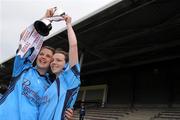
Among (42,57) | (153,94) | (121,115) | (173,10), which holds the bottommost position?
(42,57)

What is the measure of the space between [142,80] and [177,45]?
3243mm

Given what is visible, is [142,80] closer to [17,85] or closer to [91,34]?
[91,34]

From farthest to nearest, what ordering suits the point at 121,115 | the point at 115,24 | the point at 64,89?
the point at 121,115, the point at 115,24, the point at 64,89

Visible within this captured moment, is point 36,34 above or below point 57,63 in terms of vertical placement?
above

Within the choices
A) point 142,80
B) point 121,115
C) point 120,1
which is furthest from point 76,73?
point 142,80

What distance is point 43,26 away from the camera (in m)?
2.32

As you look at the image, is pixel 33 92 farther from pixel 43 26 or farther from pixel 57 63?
pixel 43 26

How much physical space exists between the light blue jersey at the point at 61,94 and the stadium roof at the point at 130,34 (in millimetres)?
6550

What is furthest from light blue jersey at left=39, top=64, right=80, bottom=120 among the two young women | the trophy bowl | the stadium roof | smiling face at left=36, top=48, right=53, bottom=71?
the stadium roof

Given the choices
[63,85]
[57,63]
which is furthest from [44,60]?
[63,85]

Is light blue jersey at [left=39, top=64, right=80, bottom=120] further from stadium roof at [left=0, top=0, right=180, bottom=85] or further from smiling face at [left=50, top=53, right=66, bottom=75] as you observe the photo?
stadium roof at [left=0, top=0, right=180, bottom=85]

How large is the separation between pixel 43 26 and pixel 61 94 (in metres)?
0.43

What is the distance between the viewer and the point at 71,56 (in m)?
2.34

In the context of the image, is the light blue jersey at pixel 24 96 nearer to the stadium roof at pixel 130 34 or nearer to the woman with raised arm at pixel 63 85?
the woman with raised arm at pixel 63 85
